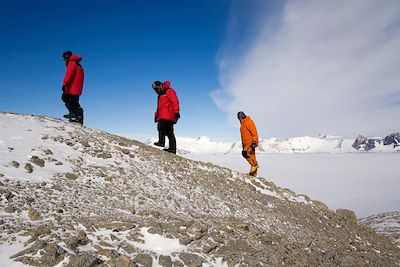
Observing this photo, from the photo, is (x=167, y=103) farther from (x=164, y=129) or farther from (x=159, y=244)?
(x=159, y=244)

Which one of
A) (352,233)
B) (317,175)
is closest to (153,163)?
(352,233)

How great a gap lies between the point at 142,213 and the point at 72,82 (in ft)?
25.7

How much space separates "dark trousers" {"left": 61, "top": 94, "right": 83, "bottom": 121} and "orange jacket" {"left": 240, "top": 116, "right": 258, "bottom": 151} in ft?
25.4

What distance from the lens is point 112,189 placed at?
825cm

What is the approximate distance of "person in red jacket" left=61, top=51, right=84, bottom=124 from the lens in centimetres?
1241

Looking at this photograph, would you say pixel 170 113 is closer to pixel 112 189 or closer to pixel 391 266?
pixel 112 189

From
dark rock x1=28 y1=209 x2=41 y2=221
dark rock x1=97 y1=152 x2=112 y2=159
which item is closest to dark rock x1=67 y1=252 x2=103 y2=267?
dark rock x1=28 y1=209 x2=41 y2=221

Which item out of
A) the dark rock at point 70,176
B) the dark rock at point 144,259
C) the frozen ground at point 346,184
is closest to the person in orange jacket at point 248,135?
the dark rock at point 70,176

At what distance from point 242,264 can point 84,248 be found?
3135 millimetres

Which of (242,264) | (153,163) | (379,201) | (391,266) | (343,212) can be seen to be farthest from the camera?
(379,201)

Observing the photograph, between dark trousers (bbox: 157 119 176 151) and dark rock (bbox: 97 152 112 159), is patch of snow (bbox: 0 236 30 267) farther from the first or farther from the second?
dark trousers (bbox: 157 119 176 151)

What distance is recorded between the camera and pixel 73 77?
12594 millimetres

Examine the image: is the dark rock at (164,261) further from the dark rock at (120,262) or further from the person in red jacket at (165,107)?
the person in red jacket at (165,107)

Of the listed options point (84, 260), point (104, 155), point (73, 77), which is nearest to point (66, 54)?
point (73, 77)
